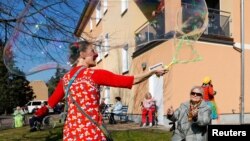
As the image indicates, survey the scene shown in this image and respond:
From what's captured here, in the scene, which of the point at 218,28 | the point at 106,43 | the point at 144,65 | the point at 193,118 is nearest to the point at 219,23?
the point at 218,28

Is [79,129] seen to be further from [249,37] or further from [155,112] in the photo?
[249,37]

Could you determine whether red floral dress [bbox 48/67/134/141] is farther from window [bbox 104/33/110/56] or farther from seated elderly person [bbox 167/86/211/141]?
seated elderly person [bbox 167/86/211/141]

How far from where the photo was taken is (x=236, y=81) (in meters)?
19.8

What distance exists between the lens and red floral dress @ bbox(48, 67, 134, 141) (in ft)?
13.9

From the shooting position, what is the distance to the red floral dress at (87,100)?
4.23m

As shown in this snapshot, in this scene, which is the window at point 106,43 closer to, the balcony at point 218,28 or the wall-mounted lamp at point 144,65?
the wall-mounted lamp at point 144,65

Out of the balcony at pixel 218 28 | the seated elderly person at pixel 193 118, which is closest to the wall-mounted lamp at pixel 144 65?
the balcony at pixel 218 28

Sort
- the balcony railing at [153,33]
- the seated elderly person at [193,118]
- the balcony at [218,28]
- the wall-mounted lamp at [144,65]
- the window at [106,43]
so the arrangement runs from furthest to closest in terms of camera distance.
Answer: the balcony at [218,28], the wall-mounted lamp at [144,65], the balcony railing at [153,33], the seated elderly person at [193,118], the window at [106,43]

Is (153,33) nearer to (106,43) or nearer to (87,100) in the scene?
(106,43)

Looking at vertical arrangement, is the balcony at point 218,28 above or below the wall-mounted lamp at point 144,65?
above

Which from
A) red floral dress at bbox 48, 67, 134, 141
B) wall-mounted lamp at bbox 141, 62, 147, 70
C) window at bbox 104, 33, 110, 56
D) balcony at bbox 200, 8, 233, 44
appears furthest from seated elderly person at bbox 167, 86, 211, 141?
balcony at bbox 200, 8, 233, 44

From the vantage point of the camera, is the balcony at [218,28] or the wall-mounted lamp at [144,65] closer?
the wall-mounted lamp at [144,65]

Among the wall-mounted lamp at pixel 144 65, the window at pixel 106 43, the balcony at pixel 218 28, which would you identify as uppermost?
the balcony at pixel 218 28

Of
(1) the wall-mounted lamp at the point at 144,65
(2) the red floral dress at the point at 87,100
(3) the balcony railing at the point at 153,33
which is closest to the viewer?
(2) the red floral dress at the point at 87,100
